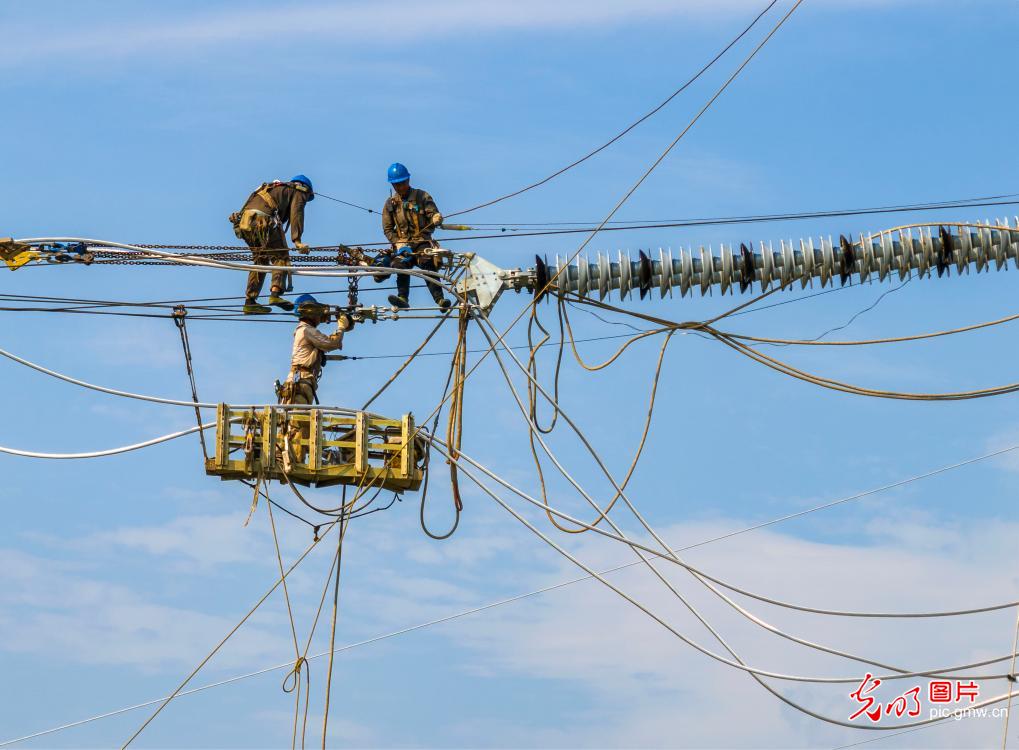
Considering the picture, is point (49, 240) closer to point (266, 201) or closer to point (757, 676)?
point (266, 201)

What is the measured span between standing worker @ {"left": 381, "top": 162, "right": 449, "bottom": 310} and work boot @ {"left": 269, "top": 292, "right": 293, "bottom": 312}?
126 centimetres

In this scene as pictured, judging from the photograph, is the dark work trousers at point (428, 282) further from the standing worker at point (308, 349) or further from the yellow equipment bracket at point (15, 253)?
the yellow equipment bracket at point (15, 253)

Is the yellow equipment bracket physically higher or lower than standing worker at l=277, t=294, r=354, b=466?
higher

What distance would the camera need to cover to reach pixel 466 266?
78.1 feet

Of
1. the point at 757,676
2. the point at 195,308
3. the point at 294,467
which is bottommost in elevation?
the point at 757,676

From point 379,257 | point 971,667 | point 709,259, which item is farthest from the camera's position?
point 379,257

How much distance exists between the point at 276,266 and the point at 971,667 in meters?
9.21

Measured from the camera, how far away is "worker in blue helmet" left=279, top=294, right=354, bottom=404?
24312 mm

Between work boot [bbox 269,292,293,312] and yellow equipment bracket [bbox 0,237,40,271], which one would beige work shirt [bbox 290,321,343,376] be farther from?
yellow equipment bracket [bbox 0,237,40,271]

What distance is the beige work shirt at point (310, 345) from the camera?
79.9 feet

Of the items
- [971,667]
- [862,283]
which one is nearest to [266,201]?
[862,283]

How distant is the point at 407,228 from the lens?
24562 mm

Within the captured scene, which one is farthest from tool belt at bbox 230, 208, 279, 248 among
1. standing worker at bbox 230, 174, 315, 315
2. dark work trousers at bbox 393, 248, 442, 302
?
dark work trousers at bbox 393, 248, 442, 302

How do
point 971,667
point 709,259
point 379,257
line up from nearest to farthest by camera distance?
1. point 971,667
2. point 709,259
3. point 379,257
